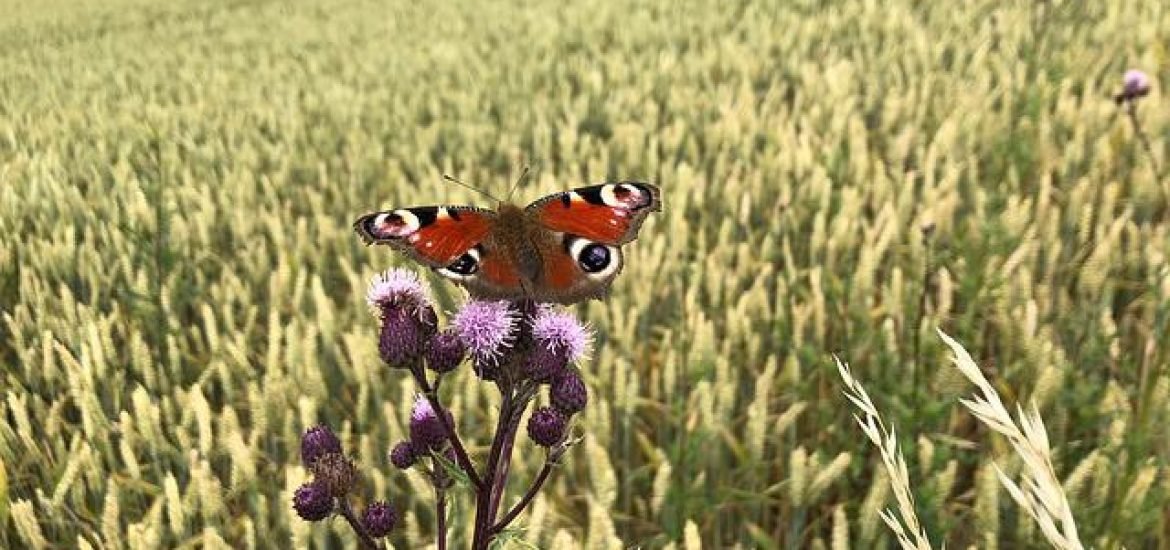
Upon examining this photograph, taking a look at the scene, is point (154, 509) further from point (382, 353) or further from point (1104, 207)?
point (1104, 207)

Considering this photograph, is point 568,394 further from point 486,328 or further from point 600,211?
point 600,211

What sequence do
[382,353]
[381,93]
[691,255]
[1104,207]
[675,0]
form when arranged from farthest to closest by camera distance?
[675,0]
[381,93]
[691,255]
[1104,207]
[382,353]

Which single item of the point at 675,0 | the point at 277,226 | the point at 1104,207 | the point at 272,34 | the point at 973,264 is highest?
the point at 272,34

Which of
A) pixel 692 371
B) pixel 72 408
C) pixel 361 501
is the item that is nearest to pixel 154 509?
pixel 361 501

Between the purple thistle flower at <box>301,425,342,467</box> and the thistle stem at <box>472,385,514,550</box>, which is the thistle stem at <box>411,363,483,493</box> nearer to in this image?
the thistle stem at <box>472,385,514,550</box>

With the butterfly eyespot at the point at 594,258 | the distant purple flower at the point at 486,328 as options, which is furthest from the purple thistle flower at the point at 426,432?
Answer: the butterfly eyespot at the point at 594,258

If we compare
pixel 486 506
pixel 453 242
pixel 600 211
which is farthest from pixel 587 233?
pixel 486 506

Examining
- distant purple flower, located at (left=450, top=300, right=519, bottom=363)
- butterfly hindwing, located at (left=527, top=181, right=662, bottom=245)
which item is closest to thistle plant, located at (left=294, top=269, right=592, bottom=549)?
distant purple flower, located at (left=450, top=300, right=519, bottom=363)
